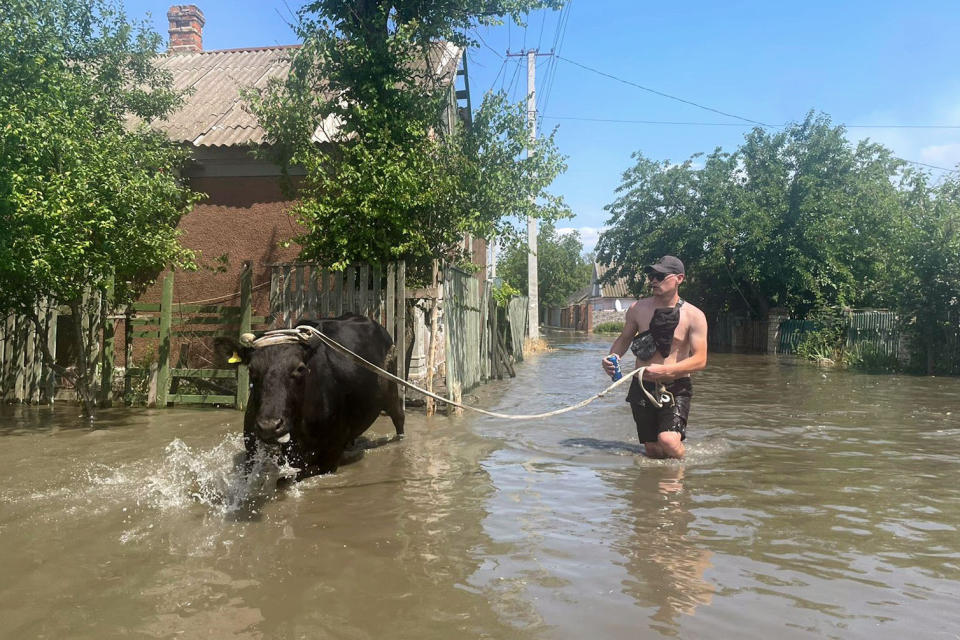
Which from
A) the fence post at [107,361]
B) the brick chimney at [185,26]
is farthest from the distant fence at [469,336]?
the brick chimney at [185,26]

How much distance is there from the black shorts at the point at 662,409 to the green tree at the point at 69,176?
576 cm

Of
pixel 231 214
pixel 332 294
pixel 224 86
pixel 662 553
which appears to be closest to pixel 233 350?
pixel 662 553

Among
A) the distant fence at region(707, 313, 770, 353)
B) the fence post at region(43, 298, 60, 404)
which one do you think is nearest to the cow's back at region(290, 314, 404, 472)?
the fence post at region(43, 298, 60, 404)

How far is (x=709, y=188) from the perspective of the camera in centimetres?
2988

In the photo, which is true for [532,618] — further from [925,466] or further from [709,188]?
[709,188]

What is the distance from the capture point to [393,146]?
10078mm

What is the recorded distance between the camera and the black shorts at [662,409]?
20.9 ft

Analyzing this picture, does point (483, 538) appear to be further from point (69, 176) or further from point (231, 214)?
point (231, 214)

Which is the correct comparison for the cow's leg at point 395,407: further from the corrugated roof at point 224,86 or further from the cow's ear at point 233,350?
the corrugated roof at point 224,86

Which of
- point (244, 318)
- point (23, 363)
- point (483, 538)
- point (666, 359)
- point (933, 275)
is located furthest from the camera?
point (933, 275)

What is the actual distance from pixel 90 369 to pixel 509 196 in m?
6.19

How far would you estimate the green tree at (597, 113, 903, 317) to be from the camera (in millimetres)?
25531

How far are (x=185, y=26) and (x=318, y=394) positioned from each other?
708 inches

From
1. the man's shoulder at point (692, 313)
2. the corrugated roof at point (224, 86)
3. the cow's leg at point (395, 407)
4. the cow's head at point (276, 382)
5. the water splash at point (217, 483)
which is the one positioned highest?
the corrugated roof at point (224, 86)
